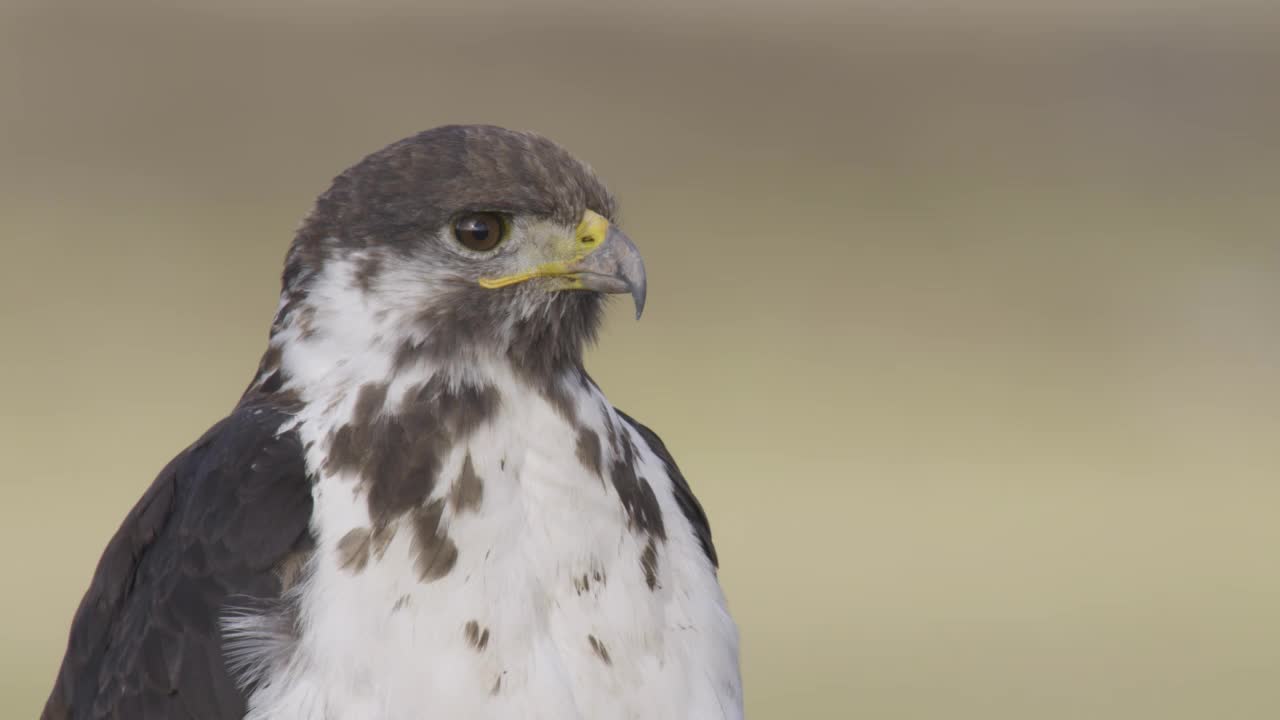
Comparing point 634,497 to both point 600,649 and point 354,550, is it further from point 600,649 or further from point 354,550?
point 354,550

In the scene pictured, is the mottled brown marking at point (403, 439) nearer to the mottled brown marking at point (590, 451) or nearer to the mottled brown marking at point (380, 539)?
the mottled brown marking at point (380, 539)

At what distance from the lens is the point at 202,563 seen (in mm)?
3760

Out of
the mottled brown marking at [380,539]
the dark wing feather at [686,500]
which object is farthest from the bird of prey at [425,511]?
the dark wing feather at [686,500]

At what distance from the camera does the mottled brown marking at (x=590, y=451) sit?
3869 mm

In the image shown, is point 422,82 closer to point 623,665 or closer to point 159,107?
point 159,107

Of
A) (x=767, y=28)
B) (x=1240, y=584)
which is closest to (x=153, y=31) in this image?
(x=767, y=28)

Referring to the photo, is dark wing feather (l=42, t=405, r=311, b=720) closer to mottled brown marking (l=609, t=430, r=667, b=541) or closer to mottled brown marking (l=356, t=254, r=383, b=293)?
mottled brown marking (l=356, t=254, r=383, b=293)

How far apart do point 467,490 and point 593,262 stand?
0.62 meters

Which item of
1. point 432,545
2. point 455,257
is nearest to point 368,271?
point 455,257

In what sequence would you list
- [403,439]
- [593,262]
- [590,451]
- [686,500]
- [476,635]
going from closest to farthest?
[476,635] → [403,439] → [590,451] → [593,262] → [686,500]

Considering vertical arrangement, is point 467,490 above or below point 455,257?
below

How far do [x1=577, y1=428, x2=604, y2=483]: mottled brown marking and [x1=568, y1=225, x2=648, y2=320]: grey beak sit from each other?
305mm

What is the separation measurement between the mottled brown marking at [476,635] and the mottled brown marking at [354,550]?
0.25m

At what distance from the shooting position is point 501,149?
396 cm
